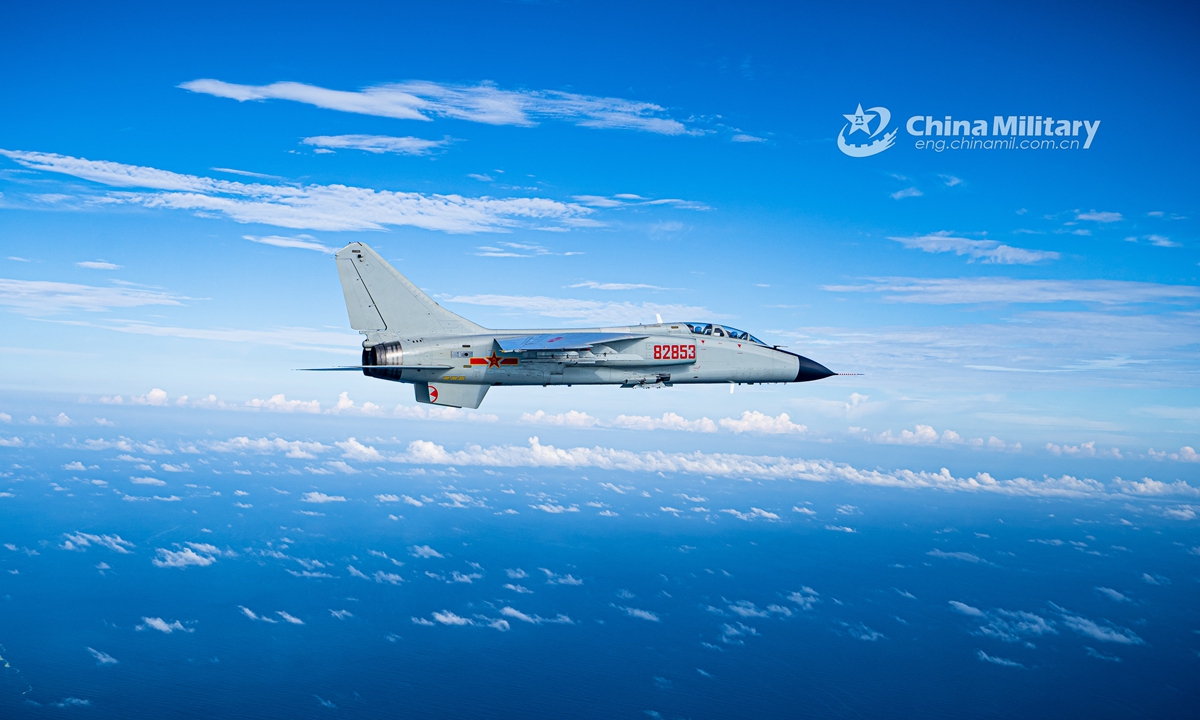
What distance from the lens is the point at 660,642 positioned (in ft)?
420

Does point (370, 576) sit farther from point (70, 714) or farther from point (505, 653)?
point (70, 714)

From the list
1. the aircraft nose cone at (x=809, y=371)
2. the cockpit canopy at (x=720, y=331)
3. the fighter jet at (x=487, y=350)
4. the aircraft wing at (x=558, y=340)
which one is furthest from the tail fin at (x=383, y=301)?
the aircraft nose cone at (x=809, y=371)

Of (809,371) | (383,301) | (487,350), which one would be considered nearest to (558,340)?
(487,350)

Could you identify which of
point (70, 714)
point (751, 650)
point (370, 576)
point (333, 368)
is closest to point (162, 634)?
point (70, 714)

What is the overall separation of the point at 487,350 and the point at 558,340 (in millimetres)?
2568

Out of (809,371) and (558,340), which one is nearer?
(558,340)

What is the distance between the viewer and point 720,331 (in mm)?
23719

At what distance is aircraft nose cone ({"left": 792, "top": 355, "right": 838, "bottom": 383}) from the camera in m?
24.1

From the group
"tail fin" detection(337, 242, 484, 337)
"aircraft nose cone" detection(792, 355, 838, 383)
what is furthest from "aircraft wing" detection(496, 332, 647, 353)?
"aircraft nose cone" detection(792, 355, 838, 383)

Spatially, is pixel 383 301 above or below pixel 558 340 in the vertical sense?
above

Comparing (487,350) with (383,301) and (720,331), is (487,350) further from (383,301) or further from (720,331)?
(720,331)

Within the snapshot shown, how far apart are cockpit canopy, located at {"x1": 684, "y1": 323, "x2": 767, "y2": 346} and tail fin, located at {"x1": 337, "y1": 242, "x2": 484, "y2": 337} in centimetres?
789

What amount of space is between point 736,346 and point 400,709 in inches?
4007

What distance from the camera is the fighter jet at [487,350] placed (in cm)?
2108
